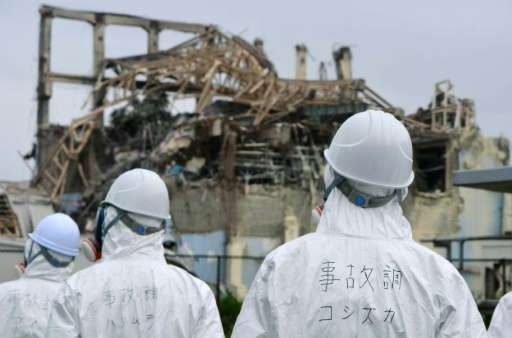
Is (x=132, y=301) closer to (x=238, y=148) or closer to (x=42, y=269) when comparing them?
(x=42, y=269)

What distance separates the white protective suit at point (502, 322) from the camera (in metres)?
5.57

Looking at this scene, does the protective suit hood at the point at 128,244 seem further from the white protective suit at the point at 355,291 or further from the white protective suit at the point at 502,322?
the white protective suit at the point at 502,322

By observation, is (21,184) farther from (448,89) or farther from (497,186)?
(497,186)

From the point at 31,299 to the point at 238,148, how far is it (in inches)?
671

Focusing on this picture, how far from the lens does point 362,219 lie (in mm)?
4574

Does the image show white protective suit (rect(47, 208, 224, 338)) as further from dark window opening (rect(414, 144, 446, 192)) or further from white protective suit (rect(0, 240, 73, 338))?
dark window opening (rect(414, 144, 446, 192))

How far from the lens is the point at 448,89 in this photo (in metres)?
27.3

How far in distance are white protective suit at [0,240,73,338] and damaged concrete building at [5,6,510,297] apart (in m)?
15.1

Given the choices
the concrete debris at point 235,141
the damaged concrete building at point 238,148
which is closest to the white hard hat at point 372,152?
the damaged concrete building at point 238,148

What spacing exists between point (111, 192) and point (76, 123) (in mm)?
21153

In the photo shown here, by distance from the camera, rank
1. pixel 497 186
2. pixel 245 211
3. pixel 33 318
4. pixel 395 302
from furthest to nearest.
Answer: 1. pixel 245 211
2. pixel 497 186
3. pixel 33 318
4. pixel 395 302

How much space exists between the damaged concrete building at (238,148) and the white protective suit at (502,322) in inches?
665

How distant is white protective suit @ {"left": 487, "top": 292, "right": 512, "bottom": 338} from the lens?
557 cm

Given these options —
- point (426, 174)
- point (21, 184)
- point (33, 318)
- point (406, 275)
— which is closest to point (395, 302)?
point (406, 275)
